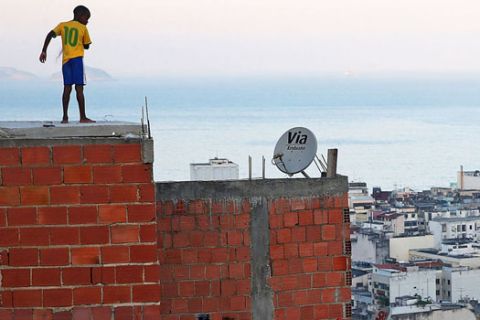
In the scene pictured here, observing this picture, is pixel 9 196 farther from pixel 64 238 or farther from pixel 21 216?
pixel 64 238

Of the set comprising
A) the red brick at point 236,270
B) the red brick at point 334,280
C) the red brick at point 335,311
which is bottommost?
the red brick at point 335,311

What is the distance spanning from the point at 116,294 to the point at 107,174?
0.30 meters

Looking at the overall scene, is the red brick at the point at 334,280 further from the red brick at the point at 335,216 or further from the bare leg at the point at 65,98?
the bare leg at the point at 65,98

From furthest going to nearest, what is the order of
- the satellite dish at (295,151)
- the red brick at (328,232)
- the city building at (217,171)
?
the city building at (217,171) → the satellite dish at (295,151) → the red brick at (328,232)

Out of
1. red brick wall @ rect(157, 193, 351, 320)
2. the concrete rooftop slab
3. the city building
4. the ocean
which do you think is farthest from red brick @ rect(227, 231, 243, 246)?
the ocean

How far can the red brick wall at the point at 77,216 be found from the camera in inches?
132

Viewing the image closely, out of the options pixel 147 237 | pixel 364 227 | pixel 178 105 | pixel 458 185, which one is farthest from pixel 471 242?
pixel 178 105

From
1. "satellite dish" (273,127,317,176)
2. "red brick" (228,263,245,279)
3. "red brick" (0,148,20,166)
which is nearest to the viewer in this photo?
"red brick" (0,148,20,166)

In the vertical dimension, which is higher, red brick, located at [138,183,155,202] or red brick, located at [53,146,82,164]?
red brick, located at [53,146,82,164]

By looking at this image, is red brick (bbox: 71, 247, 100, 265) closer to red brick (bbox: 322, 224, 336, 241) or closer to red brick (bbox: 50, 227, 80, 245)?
red brick (bbox: 50, 227, 80, 245)

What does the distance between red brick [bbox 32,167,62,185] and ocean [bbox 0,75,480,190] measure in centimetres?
2672

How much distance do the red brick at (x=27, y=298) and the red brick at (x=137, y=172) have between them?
0.37 metres

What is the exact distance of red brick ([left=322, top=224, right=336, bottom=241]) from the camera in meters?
4.29

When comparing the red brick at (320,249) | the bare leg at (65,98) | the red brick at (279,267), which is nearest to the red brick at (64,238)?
the bare leg at (65,98)
